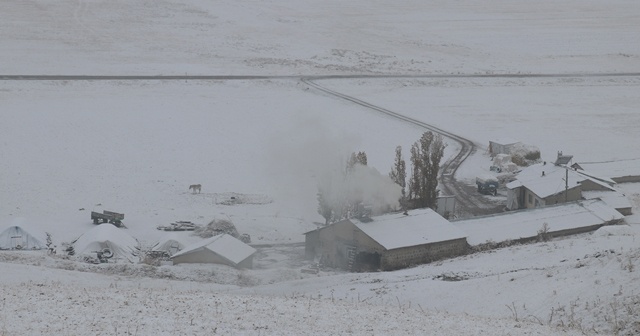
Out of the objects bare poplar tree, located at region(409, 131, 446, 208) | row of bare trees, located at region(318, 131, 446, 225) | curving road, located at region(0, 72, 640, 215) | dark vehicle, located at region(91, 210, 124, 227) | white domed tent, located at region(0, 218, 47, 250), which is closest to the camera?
white domed tent, located at region(0, 218, 47, 250)

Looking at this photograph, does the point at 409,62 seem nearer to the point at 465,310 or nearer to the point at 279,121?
the point at 279,121

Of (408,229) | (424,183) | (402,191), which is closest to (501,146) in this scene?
(424,183)

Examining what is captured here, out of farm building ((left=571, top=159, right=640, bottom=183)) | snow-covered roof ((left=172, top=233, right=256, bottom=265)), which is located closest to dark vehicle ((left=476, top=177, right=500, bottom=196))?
farm building ((left=571, top=159, right=640, bottom=183))

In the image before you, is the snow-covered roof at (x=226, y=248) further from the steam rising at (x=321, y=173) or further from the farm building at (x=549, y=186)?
the farm building at (x=549, y=186)

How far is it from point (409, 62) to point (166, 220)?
6471 cm

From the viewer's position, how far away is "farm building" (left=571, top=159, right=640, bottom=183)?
54.1m

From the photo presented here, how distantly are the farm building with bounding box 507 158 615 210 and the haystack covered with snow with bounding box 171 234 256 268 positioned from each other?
60.2 ft

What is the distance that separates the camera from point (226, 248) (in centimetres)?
3762

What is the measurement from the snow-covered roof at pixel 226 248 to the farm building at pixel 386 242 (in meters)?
3.35

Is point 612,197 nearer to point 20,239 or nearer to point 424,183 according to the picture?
point 424,183

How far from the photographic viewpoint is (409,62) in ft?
344

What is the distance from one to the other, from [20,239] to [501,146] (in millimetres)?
36417

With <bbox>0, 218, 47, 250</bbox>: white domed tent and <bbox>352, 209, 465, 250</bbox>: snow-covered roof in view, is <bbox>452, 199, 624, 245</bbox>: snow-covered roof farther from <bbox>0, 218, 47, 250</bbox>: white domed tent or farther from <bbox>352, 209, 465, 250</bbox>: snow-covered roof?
<bbox>0, 218, 47, 250</bbox>: white domed tent

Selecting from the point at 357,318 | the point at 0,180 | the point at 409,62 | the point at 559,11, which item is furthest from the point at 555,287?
the point at 559,11
